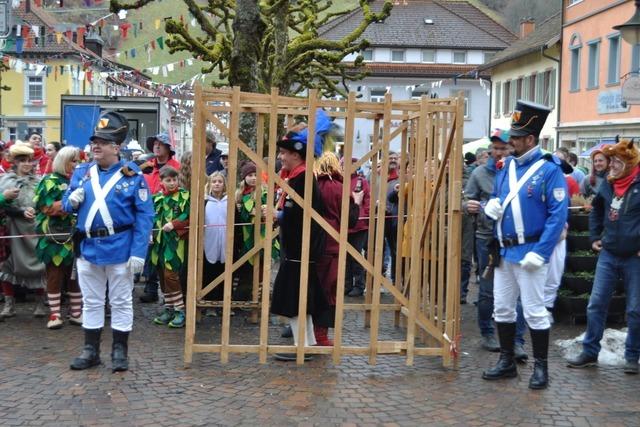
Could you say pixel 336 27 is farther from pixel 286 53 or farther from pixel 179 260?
pixel 179 260

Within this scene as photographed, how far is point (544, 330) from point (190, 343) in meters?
2.74

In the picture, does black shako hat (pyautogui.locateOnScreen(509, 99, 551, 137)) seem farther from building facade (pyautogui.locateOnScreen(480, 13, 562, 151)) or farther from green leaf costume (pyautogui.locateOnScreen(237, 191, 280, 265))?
building facade (pyautogui.locateOnScreen(480, 13, 562, 151))

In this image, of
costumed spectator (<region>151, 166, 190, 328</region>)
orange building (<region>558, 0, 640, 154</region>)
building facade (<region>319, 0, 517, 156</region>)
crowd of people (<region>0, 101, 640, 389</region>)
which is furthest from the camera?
building facade (<region>319, 0, 517, 156</region>)

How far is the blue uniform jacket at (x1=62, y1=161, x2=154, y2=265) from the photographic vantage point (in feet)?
22.9

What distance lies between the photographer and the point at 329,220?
738cm

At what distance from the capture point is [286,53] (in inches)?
619

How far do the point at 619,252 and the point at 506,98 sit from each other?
3869 centimetres

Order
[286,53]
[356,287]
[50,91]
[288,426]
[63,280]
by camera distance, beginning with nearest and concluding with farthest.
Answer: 1. [288,426]
2. [63,280]
3. [356,287]
4. [286,53]
5. [50,91]

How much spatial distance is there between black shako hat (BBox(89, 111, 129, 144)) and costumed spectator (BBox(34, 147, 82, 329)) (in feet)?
5.00

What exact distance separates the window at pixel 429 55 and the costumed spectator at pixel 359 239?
160 ft

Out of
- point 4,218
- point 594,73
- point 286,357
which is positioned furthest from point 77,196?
point 594,73

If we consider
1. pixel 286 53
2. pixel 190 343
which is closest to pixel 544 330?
pixel 190 343

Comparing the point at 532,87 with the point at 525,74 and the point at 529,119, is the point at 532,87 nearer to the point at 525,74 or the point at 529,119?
the point at 525,74

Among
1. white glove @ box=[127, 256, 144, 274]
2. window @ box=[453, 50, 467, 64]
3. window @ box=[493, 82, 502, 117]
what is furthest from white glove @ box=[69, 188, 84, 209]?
window @ box=[453, 50, 467, 64]
